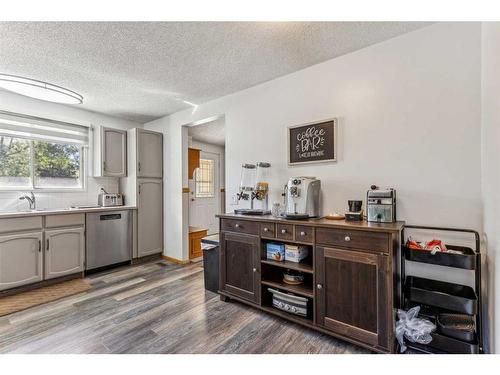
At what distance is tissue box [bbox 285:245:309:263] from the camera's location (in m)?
2.08

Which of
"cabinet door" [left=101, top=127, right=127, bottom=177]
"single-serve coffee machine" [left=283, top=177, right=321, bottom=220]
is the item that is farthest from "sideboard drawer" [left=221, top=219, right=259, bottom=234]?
"cabinet door" [left=101, top=127, right=127, bottom=177]

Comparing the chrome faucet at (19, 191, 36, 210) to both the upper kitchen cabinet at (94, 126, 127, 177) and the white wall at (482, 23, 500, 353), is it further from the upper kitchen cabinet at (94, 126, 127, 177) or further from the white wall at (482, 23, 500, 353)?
the white wall at (482, 23, 500, 353)

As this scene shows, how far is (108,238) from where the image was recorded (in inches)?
135

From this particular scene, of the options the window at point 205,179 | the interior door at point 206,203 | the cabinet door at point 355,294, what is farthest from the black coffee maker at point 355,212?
the window at point 205,179

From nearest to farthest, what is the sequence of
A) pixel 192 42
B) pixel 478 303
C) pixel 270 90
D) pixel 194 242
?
pixel 478 303 → pixel 192 42 → pixel 270 90 → pixel 194 242

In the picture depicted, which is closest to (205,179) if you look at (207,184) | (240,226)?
(207,184)

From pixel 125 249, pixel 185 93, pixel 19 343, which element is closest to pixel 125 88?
pixel 185 93

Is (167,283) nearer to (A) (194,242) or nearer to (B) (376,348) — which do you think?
(A) (194,242)

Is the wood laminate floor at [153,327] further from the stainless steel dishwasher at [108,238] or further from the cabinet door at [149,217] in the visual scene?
the cabinet door at [149,217]

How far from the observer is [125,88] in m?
2.87

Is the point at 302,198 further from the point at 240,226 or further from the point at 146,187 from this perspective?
the point at 146,187

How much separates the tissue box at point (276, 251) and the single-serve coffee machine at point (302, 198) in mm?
286

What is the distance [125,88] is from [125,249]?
225 cm

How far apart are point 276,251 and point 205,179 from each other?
4.13 metres
